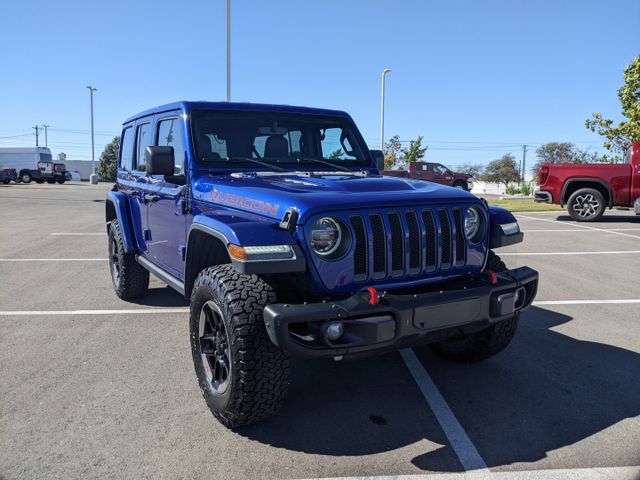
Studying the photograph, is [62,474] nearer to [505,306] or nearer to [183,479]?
[183,479]

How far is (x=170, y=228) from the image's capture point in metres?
4.21

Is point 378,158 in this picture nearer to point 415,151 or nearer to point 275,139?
point 275,139

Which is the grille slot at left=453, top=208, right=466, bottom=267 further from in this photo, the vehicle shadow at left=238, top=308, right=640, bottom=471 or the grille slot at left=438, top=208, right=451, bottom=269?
the vehicle shadow at left=238, top=308, right=640, bottom=471

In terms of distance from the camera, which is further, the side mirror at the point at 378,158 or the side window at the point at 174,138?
the side mirror at the point at 378,158

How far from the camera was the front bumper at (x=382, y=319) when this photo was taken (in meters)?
2.51

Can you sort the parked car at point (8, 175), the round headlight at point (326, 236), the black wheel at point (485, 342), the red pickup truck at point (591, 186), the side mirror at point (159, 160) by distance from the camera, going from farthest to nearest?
1. the parked car at point (8, 175)
2. the red pickup truck at point (591, 186)
3. the side mirror at point (159, 160)
4. the black wheel at point (485, 342)
5. the round headlight at point (326, 236)

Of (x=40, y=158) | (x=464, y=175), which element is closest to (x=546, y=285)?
(x=464, y=175)

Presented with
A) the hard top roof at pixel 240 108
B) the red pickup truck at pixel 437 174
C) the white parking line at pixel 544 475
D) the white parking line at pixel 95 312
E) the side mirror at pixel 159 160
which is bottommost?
the white parking line at pixel 544 475

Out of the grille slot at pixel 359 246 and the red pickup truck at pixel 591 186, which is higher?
the red pickup truck at pixel 591 186

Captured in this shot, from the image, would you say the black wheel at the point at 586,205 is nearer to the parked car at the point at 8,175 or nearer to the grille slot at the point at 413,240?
the grille slot at the point at 413,240

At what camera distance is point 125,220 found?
536 centimetres

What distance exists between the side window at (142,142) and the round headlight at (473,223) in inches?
122

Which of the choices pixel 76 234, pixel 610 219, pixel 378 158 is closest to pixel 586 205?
pixel 610 219

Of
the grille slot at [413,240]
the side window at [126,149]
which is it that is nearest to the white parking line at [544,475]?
the grille slot at [413,240]
